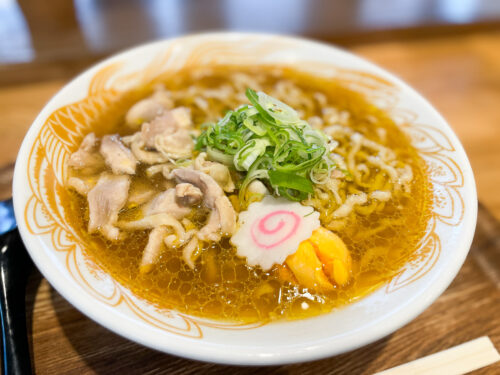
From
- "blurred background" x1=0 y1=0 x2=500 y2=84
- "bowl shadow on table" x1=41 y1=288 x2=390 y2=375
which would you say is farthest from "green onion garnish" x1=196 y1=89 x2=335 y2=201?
"blurred background" x1=0 y1=0 x2=500 y2=84

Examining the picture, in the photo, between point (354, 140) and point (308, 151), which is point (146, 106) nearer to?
point (308, 151)

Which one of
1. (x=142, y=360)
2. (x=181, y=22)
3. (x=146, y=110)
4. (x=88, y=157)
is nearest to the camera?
(x=142, y=360)

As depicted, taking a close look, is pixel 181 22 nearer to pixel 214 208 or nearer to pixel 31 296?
pixel 214 208

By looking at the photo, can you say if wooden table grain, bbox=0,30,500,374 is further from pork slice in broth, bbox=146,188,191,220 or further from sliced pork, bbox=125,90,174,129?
sliced pork, bbox=125,90,174,129

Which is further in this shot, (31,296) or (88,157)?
(88,157)

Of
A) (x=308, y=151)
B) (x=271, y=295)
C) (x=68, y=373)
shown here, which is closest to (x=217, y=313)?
(x=271, y=295)

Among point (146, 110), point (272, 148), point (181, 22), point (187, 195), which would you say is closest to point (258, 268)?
point (187, 195)

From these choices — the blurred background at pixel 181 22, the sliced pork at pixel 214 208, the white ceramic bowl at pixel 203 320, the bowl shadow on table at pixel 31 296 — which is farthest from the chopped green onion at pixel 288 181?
the blurred background at pixel 181 22
